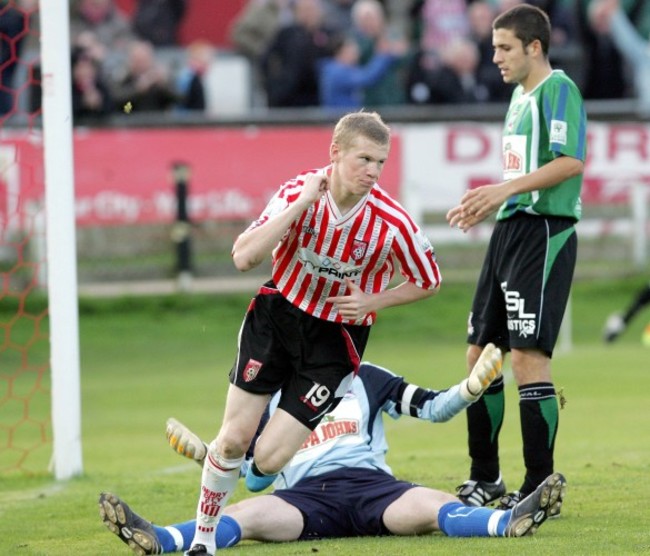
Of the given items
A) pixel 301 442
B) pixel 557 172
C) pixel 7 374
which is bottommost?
pixel 7 374

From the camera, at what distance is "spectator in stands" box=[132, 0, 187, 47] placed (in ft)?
73.3

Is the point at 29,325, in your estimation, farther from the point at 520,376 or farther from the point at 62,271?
the point at 520,376

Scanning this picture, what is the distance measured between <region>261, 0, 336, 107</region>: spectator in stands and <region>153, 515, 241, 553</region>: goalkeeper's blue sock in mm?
14405

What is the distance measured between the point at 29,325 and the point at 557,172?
11.6 metres

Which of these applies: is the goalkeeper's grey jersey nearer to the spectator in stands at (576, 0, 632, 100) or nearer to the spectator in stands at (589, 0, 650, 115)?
the spectator in stands at (576, 0, 632, 100)

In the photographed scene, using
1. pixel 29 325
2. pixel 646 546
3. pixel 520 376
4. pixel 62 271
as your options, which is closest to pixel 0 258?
pixel 29 325

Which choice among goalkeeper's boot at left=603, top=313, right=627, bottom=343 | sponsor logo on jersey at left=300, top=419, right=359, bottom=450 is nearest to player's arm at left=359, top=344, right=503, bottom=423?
sponsor logo on jersey at left=300, top=419, right=359, bottom=450

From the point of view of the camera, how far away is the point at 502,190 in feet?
22.1

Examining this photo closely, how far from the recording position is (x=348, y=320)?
6.40 m

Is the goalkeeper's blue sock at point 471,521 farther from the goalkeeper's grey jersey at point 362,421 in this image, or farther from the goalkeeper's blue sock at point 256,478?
the goalkeeper's blue sock at point 256,478

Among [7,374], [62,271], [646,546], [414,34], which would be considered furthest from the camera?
[414,34]

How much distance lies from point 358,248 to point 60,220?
3.02 meters

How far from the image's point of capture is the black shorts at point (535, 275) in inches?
277

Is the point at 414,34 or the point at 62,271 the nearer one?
the point at 62,271
